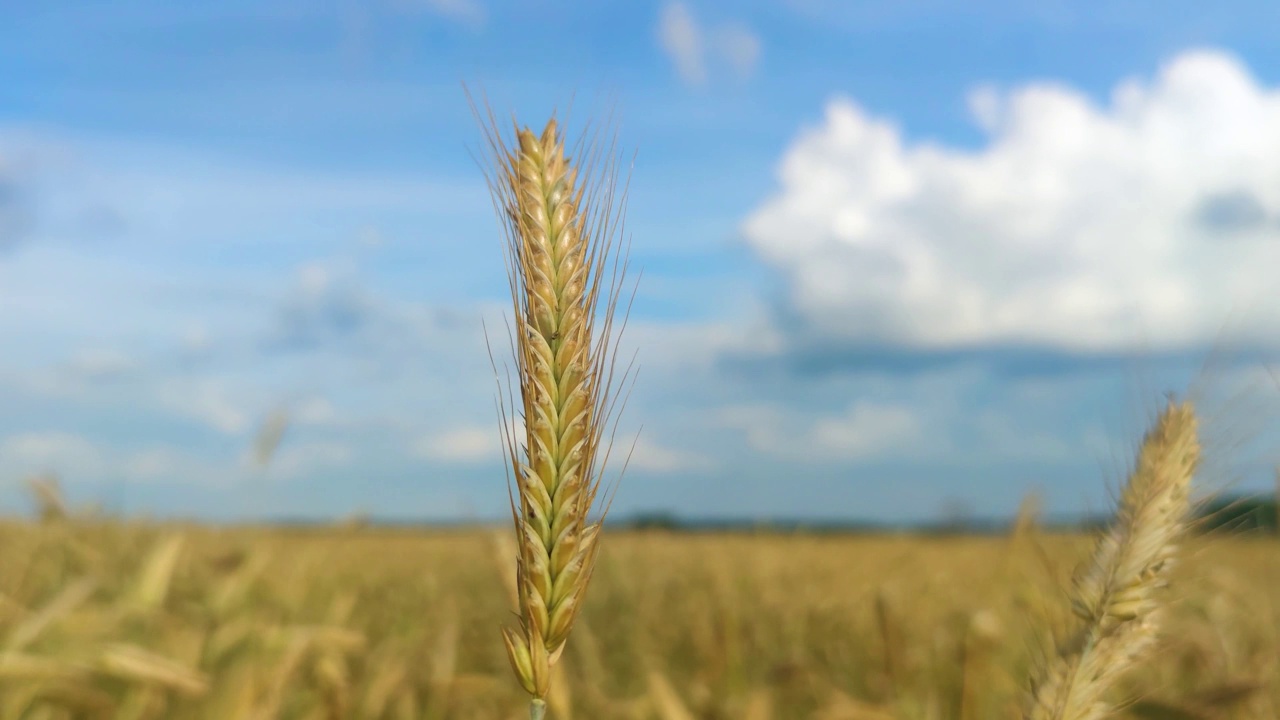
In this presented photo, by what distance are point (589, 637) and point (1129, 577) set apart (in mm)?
3880

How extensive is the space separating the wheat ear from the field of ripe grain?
6 centimetres

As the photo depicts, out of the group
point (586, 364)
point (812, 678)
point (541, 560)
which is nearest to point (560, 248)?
point (586, 364)

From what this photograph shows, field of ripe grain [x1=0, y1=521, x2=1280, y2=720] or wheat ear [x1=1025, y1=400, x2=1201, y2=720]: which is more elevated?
wheat ear [x1=1025, y1=400, x2=1201, y2=720]

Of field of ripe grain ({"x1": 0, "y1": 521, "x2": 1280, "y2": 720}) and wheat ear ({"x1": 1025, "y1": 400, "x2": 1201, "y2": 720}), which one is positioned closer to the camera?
wheat ear ({"x1": 1025, "y1": 400, "x2": 1201, "y2": 720})

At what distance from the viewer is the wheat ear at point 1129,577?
3.49 ft

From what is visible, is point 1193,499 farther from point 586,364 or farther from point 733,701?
point 733,701

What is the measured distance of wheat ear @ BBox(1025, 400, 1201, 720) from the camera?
1.06 metres

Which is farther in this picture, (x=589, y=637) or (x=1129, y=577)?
(x=589, y=637)

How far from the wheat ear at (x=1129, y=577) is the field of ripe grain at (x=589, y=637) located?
6cm

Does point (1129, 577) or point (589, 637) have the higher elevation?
point (1129, 577)

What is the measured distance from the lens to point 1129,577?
1122 millimetres

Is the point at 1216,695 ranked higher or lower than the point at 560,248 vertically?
lower

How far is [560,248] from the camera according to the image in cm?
Result: 105

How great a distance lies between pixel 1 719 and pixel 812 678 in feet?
7.86
